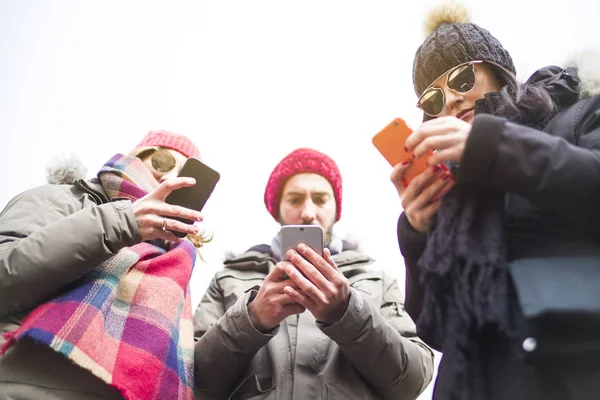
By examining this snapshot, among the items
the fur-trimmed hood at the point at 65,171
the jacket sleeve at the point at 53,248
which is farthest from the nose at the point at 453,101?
the fur-trimmed hood at the point at 65,171

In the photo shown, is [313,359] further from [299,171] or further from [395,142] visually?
[299,171]

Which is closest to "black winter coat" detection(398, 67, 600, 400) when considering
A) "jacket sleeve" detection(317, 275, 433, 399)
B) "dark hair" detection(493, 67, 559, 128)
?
Result: "dark hair" detection(493, 67, 559, 128)

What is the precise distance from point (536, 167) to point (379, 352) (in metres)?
0.98

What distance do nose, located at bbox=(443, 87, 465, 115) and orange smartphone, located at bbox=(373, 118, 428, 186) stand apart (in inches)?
13.5

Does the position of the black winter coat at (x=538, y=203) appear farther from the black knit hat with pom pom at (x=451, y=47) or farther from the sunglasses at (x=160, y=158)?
the sunglasses at (x=160, y=158)

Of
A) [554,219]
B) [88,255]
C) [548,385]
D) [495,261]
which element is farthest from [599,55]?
[88,255]

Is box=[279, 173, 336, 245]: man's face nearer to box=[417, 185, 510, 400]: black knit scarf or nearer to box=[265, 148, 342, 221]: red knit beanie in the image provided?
box=[265, 148, 342, 221]: red knit beanie

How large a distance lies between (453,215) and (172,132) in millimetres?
1961

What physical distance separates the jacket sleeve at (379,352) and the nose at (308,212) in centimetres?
74

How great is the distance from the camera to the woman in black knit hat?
102cm

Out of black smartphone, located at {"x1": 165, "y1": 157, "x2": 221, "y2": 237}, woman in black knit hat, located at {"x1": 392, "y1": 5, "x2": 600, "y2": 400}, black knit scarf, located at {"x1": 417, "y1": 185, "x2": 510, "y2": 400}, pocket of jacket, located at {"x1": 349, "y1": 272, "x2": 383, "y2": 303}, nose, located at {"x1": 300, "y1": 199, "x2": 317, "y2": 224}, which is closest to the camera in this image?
woman in black knit hat, located at {"x1": 392, "y1": 5, "x2": 600, "y2": 400}

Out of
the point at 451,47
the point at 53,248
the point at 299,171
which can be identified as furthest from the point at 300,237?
the point at 299,171

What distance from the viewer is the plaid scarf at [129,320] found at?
1514mm

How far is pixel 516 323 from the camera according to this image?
111cm
